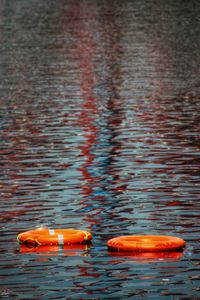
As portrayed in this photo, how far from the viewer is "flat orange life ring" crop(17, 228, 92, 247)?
91.2 ft

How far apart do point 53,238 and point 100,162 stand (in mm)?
11964

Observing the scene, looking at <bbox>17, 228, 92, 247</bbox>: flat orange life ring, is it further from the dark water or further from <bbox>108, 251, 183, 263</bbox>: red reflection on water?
<bbox>108, 251, 183, 263</bbox>: red reflection on water

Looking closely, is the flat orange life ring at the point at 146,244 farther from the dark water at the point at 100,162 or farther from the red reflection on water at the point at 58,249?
the red reflection on water at the point at 58,249

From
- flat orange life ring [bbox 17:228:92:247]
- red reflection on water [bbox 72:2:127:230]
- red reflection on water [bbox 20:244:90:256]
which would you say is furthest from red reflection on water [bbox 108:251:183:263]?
red reflection on water [bbox 72:2:127:230]

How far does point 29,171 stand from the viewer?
38031 millimetres

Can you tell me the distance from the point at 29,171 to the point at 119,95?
21.6 meters

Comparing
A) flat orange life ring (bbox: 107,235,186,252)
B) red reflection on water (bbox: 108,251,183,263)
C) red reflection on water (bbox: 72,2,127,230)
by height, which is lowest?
red reflection on water (bbox: 72,2,127,230)

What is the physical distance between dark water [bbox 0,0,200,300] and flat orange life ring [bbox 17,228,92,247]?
10.2 inches

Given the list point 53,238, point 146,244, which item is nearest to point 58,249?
point 53,238

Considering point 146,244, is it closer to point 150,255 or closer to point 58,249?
point 150,255

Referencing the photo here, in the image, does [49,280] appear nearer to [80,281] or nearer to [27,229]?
[80,281]

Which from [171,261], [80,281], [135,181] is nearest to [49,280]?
[80,281]

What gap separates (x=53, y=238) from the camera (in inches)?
1098

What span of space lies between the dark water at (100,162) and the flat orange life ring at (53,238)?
259 millimetres
